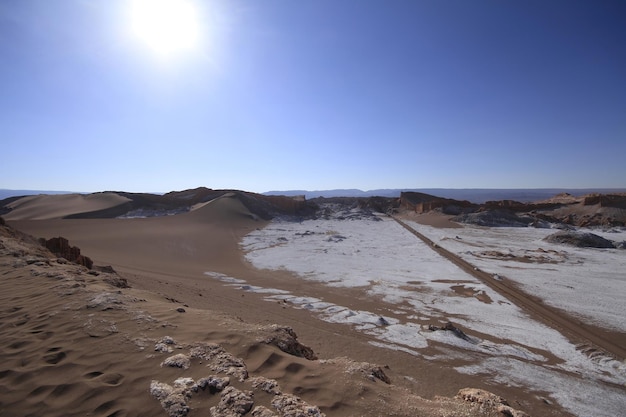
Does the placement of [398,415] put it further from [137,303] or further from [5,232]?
[5,232]

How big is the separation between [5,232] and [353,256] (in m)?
15.6

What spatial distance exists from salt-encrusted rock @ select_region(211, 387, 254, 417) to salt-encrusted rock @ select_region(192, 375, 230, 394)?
0.27ft

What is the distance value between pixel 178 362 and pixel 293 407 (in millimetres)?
1433

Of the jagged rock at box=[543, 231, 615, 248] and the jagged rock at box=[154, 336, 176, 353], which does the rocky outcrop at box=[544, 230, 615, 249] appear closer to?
the jagged rock at box=[543, 231, 615, 248]

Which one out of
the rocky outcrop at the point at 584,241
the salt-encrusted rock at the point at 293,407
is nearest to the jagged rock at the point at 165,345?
the salt-encrusted rock at the point at 293,407

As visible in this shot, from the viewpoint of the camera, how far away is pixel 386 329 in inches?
315

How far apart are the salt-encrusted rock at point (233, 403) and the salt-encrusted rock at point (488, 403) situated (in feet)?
7.42

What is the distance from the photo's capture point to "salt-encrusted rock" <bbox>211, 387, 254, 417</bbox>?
269 cm

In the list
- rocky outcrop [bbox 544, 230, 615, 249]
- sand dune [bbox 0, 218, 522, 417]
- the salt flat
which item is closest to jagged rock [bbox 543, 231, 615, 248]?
rocky outcrop [bbox 544, 230, 615, 249]

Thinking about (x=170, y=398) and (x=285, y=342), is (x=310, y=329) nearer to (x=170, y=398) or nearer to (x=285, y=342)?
(x=285, y=342)

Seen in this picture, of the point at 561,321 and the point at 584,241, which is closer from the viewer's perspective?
the point at 561,321

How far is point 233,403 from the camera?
9.14 ft

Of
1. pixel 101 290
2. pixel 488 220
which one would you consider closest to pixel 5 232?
pixel 101 290

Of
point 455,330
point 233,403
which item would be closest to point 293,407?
point 233,403
